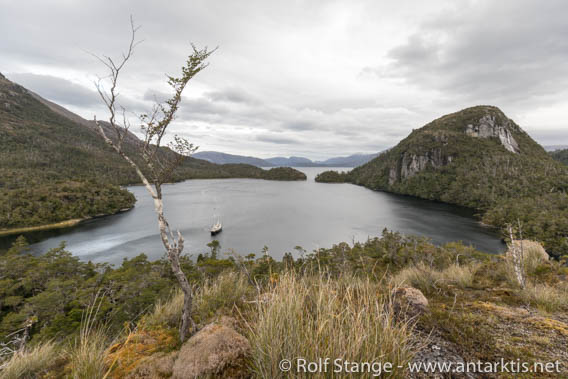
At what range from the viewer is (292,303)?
7.00ft

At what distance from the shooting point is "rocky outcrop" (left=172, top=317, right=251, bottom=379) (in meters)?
2.00

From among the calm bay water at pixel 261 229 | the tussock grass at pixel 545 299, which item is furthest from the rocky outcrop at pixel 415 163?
the tussock grass at pixel 545 299

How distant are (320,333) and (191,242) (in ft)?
137

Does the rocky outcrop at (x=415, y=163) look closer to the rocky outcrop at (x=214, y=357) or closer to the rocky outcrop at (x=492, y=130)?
the rocky outcrop at (x=492, y=130)

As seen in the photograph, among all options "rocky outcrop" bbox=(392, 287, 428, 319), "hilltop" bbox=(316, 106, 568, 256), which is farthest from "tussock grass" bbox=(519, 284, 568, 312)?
"hilltop" bbox=(316, 106, 568, 256)

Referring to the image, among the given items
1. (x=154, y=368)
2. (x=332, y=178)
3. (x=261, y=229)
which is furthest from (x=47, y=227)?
(x=332, y=178)

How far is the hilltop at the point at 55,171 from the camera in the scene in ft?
165

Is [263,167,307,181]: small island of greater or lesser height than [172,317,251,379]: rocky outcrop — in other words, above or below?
above

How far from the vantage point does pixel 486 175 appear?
81750 mm

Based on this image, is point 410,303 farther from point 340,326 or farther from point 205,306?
point 205,306

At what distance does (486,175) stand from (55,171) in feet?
542

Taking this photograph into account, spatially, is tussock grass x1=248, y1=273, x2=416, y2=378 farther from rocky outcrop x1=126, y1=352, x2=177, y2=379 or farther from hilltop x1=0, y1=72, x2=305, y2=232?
hilltop x1=0, y1=72, x2=305, y2=232

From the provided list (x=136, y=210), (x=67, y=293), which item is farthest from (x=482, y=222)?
(x=136, y=210)

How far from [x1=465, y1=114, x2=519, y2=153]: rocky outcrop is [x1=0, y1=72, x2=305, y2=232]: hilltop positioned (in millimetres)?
107211
